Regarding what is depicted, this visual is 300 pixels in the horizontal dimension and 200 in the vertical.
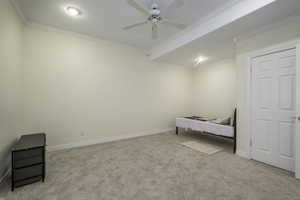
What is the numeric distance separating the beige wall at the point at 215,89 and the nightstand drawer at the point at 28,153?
5.11 meters

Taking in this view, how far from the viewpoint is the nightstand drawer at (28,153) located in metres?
1.78

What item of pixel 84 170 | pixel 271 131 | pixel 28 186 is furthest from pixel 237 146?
pixel 28 186

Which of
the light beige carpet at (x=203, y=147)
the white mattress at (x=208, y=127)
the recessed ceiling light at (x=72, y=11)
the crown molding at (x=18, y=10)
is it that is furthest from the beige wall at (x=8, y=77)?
the white mattress at (x=208, y=127)

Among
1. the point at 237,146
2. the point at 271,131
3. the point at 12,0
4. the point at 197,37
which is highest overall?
the point at 12,0

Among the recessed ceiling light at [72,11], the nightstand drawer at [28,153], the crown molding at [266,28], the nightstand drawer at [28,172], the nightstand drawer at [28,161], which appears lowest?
the nightstand drawer at [28,172]

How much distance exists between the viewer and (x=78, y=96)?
3389 mm

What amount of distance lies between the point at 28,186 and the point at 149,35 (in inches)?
148

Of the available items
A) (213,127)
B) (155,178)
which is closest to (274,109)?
(213,127)

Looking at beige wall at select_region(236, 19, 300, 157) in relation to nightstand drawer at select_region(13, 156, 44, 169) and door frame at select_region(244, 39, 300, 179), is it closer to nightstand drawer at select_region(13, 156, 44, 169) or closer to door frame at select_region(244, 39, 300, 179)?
door frame at select_region(244, 39, 300, 179)

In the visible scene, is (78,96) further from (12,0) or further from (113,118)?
(12,0)

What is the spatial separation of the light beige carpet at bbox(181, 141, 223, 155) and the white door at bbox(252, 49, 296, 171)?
78 cm

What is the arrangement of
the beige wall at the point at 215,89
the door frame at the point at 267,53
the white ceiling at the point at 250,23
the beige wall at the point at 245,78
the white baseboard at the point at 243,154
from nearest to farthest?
the white ceiling at the point at 250,23, the door frame at the point at 267,53, the beige wall at the point at 245,78, the white baseboard at the point at 243,154, the beige wall at the point at 215,89

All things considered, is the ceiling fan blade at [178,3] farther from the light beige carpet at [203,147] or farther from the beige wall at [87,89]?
the light beige carpet at [203,147]

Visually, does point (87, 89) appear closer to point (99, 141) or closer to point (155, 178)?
point (99, 141)
